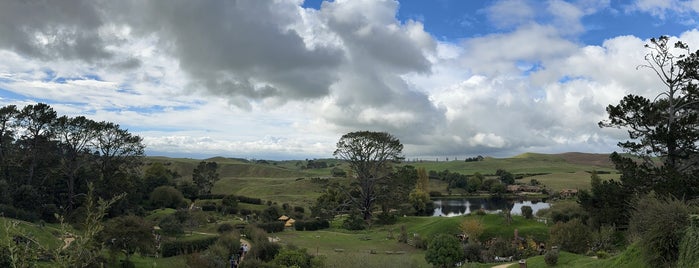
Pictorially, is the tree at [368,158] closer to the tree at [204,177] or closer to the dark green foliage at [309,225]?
the dark green foliage at [309,225]

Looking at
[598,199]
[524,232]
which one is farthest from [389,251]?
[598,199]

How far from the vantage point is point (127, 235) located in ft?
88.6

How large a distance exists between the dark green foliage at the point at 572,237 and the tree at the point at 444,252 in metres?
8.10

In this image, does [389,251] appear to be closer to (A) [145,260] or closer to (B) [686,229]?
(A) [145,260]

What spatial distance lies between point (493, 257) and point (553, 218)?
15.1 metres

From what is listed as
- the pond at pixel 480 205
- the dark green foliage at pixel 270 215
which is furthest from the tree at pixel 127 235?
the pond at pixel 480 205

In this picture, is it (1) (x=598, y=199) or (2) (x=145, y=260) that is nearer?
(2) (x=145, y=260)

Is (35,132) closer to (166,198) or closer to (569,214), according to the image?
(166,198)

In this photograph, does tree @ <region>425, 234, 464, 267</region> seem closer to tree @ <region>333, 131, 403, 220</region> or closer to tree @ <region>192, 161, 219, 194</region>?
tree @ <region>333, 131, 403, 220</region>

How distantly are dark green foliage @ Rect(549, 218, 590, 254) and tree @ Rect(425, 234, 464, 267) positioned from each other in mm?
Result: 8101

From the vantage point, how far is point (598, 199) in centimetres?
3362

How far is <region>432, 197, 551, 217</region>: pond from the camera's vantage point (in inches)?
3012

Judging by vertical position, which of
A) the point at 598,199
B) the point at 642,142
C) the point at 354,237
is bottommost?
the point at 354,237

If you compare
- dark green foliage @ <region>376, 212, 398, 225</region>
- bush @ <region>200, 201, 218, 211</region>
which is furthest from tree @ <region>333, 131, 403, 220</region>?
bush @ <region>200, 201, 218, 211</region>
